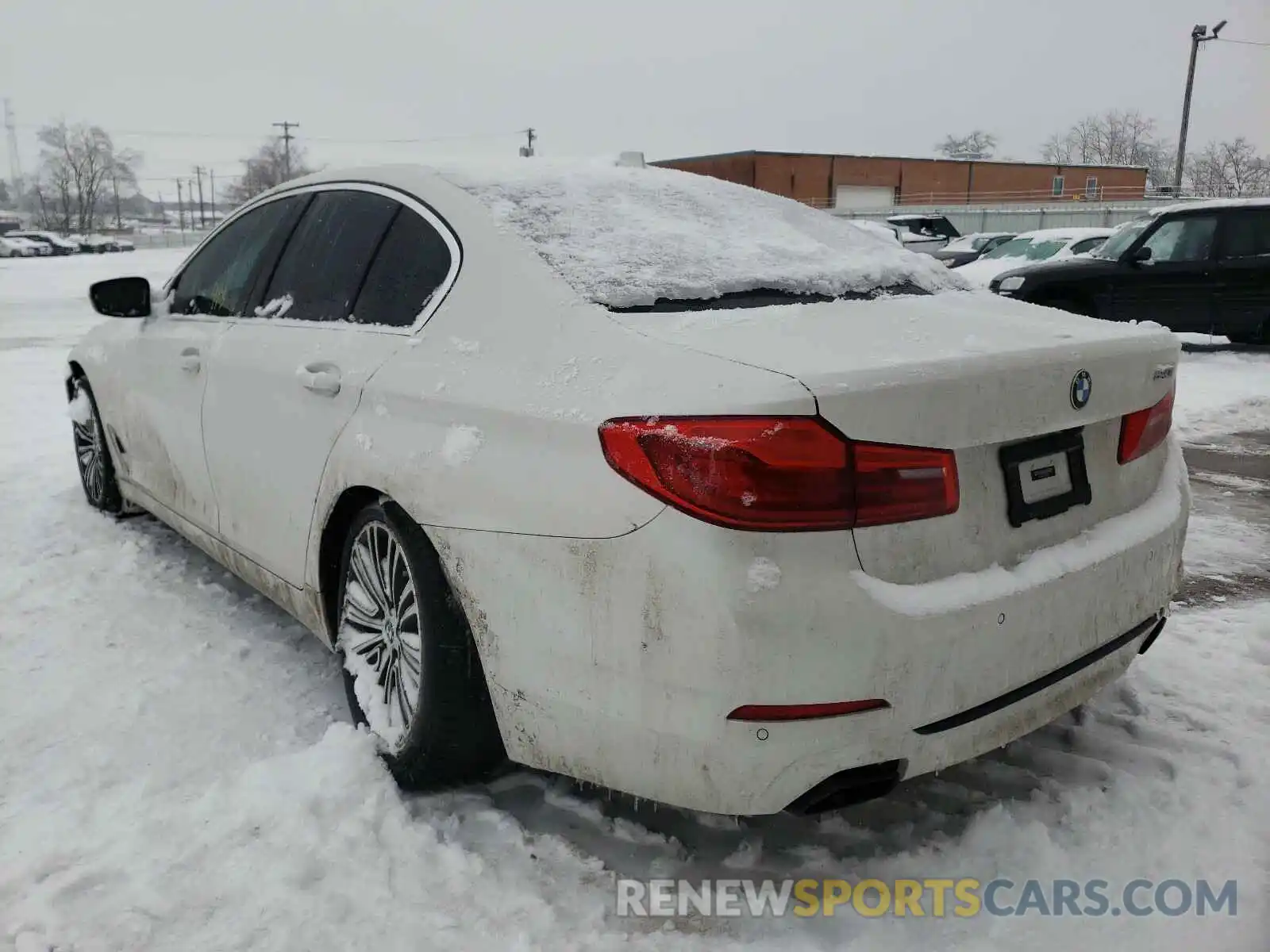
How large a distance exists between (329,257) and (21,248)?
60679mm

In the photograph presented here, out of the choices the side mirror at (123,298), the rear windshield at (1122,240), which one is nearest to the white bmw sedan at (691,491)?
the side mirror at (123,298)

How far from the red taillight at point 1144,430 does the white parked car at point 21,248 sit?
6211cm

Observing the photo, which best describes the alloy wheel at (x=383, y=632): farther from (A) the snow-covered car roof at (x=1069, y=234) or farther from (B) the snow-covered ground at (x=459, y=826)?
(A) the snow-covered car roof at (x=1069, y=234)

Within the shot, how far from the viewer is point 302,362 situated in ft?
9.28

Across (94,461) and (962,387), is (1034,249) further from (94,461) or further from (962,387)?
(962,387)

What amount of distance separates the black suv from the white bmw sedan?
900 centimetres

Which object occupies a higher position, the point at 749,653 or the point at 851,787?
the point at 749,653

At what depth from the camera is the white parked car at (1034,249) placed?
17.4 metres

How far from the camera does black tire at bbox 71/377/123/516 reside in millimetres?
4656

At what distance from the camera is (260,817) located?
231 centimetres

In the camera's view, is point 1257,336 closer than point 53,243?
Yes

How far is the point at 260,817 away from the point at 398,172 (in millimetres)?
1803

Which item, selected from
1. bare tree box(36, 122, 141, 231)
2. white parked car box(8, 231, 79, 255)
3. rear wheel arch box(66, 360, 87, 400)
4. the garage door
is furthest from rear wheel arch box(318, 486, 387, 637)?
bare tree box(36, 122, 141, 231)

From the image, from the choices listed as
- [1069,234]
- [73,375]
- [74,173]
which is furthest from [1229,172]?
[74,173]
